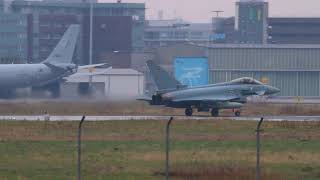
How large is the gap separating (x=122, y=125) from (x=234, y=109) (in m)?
18.5

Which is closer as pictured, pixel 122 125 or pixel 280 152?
pixel 280 152

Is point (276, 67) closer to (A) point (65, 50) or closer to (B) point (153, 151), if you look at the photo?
(A) point (65, 50)

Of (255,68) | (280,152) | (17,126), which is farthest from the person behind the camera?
(255,68)

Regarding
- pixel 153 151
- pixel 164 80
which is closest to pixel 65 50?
pixel 164 80

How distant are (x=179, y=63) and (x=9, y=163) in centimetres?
8179

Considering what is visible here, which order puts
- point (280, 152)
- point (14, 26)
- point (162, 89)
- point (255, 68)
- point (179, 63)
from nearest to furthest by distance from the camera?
point (280, 152) → point (162, 89) → point (179, 63) → point (255, 68) → point (14, 26)

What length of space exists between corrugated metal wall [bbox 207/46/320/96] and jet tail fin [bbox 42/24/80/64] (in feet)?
86.8

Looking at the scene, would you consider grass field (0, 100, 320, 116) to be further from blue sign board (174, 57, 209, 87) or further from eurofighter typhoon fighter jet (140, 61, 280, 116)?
blue sign board (174, 57, 209, 87)

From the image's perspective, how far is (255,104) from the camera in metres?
86.8

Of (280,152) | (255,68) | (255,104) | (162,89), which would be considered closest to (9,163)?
(280,152)

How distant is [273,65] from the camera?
123 meters

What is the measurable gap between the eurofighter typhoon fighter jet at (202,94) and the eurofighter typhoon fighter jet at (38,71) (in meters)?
17.0

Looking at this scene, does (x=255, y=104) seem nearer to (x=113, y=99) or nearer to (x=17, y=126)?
(x=113, y=99)

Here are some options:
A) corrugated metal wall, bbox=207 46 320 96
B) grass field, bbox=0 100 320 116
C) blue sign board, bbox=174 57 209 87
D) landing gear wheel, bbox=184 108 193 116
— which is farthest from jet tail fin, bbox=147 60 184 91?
corrugated metal wall, bbox=207 46 320 96
